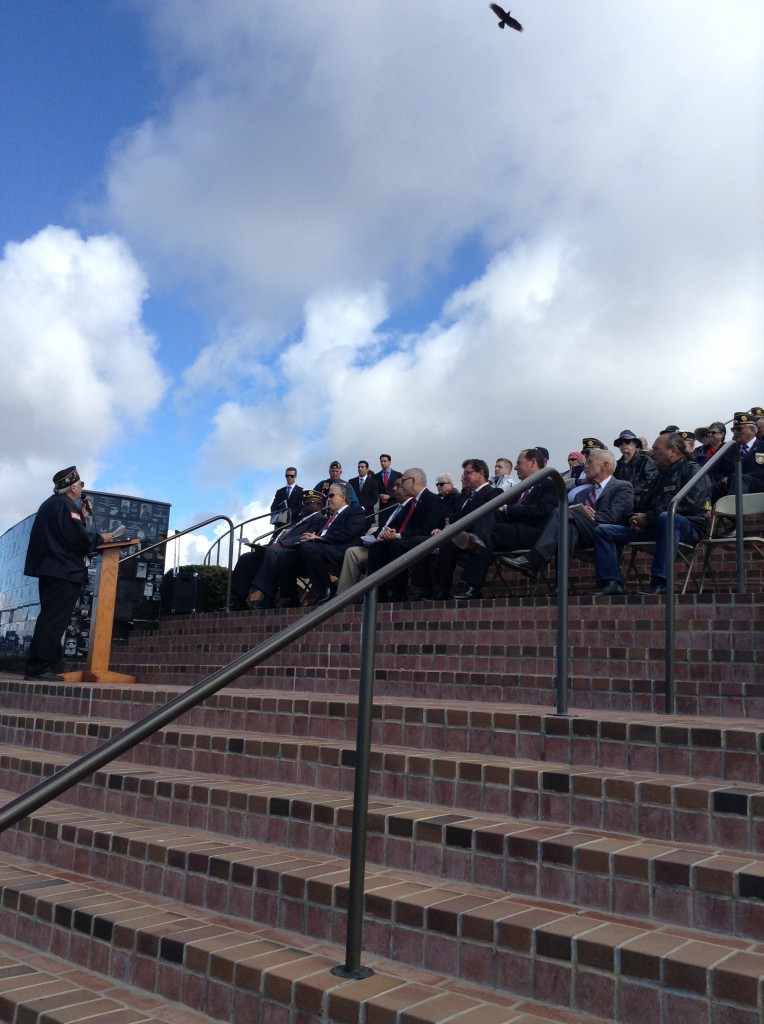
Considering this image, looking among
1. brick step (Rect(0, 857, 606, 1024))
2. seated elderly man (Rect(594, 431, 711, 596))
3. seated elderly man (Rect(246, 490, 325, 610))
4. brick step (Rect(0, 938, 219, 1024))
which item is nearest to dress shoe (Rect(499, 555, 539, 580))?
seated elderly man (Rect(594, 431, 711, 596))

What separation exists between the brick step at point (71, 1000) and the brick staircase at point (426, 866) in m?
0.01

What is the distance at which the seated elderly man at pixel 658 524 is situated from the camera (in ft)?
19.8

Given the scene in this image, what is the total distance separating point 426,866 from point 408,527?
203 inches

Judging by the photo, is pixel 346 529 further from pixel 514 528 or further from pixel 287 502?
pixel 287 502

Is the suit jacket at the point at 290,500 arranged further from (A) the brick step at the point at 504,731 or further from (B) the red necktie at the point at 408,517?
(A) the brick step at the point at 504,731

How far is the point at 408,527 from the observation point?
7.81 m

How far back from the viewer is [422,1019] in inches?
78.4

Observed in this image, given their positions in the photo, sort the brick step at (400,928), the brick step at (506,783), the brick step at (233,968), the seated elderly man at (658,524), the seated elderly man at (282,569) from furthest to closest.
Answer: the seated elderly man at (282,569) → the seated elderly man at (658,524) → the brick step at (506,783) → the brick step at (233,968) → the brick step at (400,928)

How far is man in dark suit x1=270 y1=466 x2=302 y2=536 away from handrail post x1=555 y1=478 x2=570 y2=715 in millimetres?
7850

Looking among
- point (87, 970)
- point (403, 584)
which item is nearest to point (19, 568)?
point (403, 584)

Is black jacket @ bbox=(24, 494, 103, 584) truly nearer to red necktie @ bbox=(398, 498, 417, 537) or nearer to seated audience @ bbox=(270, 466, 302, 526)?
red necktie @ bbox=(398, 498, 417, 537)

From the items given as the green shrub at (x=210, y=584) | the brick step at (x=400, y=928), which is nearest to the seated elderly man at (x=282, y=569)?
the green shrub at (x=210, y=584)

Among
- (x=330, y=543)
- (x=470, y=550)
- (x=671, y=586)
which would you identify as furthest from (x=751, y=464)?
(x=671, y=586)

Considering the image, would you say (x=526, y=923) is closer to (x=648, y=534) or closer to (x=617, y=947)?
(x=617, y=947)
